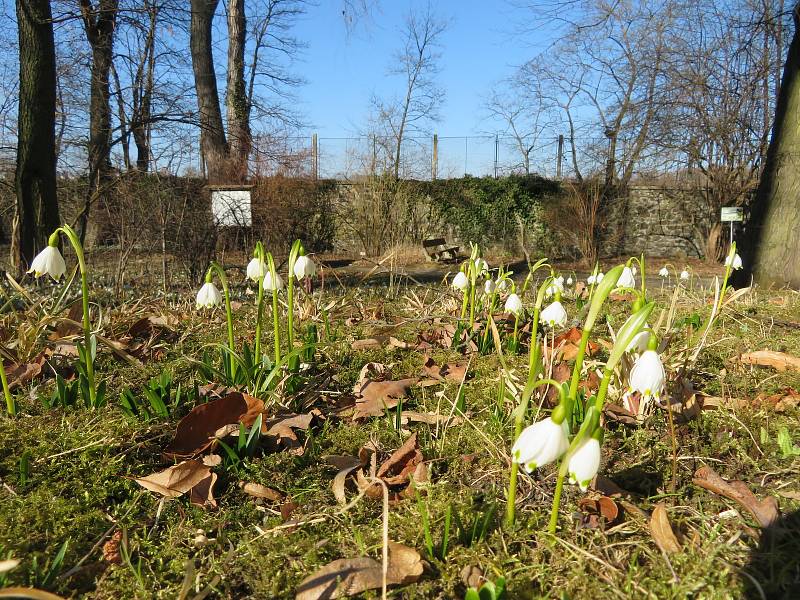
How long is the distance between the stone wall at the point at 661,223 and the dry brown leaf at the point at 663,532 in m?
16.6

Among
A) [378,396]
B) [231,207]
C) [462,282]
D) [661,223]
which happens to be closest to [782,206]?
[462,282]

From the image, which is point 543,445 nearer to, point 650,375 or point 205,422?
point 650,375

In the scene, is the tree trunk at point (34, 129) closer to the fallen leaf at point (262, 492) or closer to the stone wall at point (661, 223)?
the fallen leaf at point (262, 492)

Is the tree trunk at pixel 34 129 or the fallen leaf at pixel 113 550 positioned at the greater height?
the tree trunk at pixel 34 129

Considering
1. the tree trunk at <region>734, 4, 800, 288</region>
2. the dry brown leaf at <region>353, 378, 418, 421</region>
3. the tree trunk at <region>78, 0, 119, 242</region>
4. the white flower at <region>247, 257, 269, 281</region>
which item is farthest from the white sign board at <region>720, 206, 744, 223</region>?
the tree trunk at <region>78, 0, 119, 242</region>

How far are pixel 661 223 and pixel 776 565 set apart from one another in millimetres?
17472

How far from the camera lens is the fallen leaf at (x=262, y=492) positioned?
4.76 feet

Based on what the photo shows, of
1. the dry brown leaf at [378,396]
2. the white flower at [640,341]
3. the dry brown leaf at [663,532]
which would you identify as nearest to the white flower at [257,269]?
the dry brown leaf at [378,396]

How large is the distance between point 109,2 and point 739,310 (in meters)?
8.12

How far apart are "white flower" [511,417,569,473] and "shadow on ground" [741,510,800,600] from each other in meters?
0.43

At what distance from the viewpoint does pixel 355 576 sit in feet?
3.69

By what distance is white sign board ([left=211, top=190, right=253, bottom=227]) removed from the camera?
26.8 feet

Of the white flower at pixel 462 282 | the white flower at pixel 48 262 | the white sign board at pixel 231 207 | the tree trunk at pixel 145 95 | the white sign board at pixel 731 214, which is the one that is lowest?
the white flower at pixel 462 282

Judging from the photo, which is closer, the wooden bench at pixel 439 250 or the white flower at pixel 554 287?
the white flower at pixel 554 287
